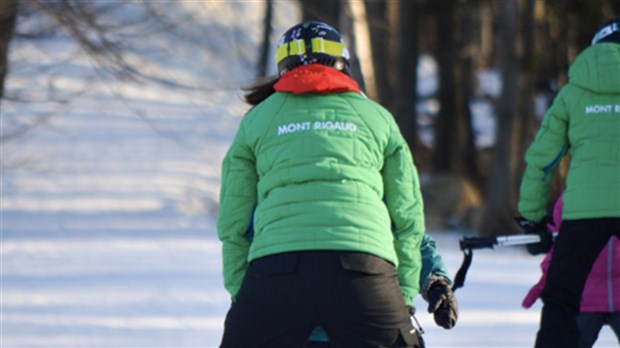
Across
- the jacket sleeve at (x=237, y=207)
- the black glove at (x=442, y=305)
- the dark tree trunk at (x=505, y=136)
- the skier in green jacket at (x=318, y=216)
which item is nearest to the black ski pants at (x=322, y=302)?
the skier in green jacket at (x=318, y=216)

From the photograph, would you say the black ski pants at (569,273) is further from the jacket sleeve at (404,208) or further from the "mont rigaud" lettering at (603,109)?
the jacket sleeve at (404,208)

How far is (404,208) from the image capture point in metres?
3.84

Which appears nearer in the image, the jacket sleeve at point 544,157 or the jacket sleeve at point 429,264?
the jacket sleeve at point 429,264

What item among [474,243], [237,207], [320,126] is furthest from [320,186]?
[474,243]

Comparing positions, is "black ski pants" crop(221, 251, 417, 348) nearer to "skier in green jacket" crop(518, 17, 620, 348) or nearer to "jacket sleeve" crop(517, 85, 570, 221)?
"skier in green jacket" crop(518, 17, 620, 348)

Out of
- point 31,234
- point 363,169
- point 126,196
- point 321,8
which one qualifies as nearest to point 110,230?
point 31,234

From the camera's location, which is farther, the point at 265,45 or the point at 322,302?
the point at 265,45

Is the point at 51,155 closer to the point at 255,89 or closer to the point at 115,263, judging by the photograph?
the point at 115,263

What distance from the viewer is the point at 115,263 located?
11336mm

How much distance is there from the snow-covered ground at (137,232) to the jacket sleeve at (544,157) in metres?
2.17

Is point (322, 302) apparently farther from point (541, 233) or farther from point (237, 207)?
point (541, 233)

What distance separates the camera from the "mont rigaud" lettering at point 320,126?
372 cm

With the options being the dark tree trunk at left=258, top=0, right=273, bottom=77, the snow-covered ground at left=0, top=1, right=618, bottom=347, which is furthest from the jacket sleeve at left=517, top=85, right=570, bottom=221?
the dark tree trunk at left=258, top=0, right=273, bottom=77

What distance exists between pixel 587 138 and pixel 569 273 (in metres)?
0.60
